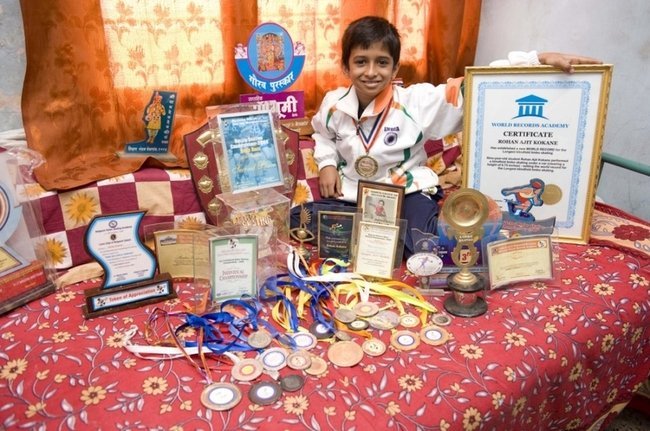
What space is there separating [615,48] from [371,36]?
0.94 meters

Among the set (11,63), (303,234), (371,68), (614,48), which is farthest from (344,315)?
(614,48)

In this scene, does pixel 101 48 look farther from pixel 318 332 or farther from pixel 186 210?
pixel 318 332

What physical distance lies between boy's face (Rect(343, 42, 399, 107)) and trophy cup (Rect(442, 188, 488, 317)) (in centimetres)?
53

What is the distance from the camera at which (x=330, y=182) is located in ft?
5.55

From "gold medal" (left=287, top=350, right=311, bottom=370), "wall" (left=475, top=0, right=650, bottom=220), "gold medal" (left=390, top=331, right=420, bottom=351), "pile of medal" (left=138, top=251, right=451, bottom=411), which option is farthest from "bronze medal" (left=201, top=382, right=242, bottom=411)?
"wall" (left=475, top=0, right=650, bottom=220)

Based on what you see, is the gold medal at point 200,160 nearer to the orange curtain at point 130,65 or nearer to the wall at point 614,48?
the orange curtain at point 130,65

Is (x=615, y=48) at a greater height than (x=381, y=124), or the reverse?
(x=615, y=48)

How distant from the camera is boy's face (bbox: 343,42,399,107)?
1.58m

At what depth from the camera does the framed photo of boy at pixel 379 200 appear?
1521 mm

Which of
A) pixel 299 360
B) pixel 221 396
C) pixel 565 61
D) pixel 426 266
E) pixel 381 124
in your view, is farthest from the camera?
pixel 381 124

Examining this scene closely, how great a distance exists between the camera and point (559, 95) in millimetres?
1468

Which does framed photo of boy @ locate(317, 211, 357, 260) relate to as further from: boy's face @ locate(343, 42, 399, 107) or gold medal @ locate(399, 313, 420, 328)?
boy's face @ locate(343, 42, 399, 107)

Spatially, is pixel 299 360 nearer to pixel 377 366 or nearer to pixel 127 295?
pixel 377 366

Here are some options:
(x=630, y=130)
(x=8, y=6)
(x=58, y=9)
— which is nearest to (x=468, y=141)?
(x=630, y=130)
